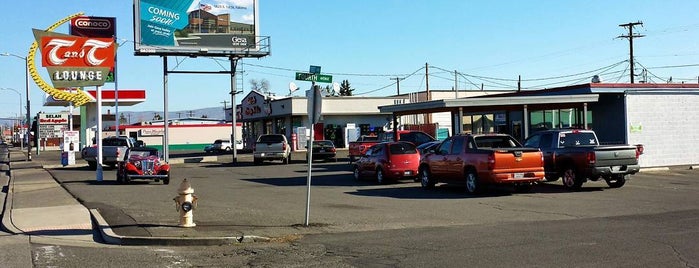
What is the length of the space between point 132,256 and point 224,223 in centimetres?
305

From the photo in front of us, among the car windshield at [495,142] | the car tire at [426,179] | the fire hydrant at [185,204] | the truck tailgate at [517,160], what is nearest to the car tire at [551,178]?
the car windshield at [495,142]

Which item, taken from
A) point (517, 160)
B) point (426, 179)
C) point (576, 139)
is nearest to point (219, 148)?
point (426, 179)

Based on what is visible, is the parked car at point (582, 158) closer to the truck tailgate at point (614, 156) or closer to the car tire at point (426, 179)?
the truck tailgate at point (614, 156)

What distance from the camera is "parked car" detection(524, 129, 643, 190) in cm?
A: 1791

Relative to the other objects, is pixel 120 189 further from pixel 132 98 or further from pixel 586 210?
pixel 132 98

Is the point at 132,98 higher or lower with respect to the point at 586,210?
higher

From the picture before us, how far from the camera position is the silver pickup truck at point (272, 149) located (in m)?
37.7

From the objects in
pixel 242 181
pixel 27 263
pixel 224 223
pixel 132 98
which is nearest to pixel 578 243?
pixel 224 223

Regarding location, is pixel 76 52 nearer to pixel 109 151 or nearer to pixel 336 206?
pixel 109 151

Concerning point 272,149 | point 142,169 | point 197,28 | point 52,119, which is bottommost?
point 142,169

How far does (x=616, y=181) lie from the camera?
1934 centimetres

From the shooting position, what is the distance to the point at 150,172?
907 inches

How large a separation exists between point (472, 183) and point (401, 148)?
493cm

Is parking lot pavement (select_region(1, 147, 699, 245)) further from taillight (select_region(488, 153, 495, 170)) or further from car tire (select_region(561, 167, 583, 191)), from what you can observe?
taillight (select_region(488, 153, 495, 170))
